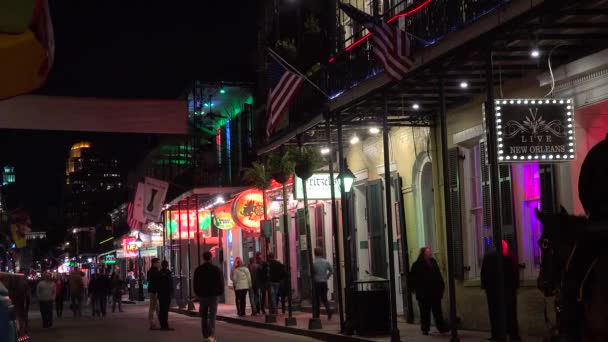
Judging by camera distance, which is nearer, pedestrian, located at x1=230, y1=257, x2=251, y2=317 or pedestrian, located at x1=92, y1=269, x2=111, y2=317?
pedestrian, located at x1=230, y1=257, x2=251, y2=317

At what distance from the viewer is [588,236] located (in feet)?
18.5

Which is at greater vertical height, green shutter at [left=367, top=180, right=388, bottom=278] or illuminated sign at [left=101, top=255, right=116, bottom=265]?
green shutter at [left=367, top=180, right=388, bottom=278]

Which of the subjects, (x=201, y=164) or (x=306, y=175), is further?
(x=201, y=164)

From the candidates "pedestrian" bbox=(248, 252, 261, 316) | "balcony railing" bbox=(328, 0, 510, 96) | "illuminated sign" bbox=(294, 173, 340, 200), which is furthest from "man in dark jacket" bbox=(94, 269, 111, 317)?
"balcony railing" bbox=(328, 0, 510, 96)

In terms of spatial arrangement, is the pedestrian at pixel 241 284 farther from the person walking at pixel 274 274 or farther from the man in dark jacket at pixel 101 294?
the man in dark jacket at pixel 101 294

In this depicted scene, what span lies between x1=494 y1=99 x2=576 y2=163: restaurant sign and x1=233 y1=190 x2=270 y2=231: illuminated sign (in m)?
16.4

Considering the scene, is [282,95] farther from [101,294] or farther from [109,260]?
[109,260]

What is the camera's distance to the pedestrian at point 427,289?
17.6m

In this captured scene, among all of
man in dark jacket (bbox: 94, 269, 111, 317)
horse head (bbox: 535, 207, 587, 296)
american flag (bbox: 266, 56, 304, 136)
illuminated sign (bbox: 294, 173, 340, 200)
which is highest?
american flag (bbox: 266, 56, 304, 136)

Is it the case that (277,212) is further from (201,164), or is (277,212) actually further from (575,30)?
(575,30)

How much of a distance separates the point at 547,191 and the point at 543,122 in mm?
2439

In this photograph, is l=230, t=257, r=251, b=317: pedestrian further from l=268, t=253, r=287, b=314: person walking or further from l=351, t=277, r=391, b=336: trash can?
l=351, t=277, r=391, b=336: trash can

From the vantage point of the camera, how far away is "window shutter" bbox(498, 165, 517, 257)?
16594 millimetres

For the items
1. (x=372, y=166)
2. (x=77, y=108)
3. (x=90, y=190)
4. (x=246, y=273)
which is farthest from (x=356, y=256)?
(x=90, y=190)
